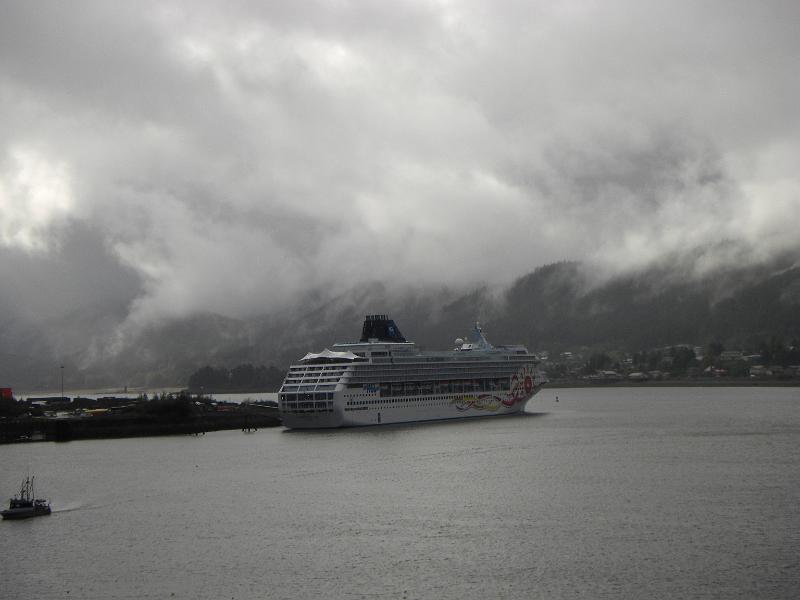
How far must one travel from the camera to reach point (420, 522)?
130 feet

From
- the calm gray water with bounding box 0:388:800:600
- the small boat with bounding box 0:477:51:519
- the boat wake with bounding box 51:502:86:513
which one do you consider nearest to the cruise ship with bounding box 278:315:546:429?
the calm gray water with bounding box 0:388:800:600

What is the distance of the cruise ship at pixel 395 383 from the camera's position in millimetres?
81438

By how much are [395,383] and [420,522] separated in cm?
4752

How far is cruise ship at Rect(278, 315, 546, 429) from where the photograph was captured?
8144 centimetres

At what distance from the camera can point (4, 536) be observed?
128 ft

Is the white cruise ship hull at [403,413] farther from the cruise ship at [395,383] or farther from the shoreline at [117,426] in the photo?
the shoreline at [117,426]

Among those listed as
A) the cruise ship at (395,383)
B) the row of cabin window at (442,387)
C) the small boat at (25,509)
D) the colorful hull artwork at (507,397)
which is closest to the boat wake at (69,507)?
the small boat at (25,509)

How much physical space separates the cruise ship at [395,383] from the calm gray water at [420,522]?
12.2m

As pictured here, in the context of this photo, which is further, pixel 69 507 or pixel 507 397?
pixel 507 397

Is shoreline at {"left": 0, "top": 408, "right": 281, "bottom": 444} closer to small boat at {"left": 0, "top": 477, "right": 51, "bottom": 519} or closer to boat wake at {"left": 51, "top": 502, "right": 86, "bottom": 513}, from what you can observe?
boat wake at {"left": 51, "top": 502, "right": 86, "bottom": 513}

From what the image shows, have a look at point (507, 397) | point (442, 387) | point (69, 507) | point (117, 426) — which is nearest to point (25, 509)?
point (69, 507)

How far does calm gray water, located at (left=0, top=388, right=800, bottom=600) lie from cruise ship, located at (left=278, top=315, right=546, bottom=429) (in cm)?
1222

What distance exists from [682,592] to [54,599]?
20898mm

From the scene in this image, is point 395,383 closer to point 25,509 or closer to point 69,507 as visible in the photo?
point 69,507
